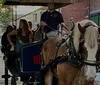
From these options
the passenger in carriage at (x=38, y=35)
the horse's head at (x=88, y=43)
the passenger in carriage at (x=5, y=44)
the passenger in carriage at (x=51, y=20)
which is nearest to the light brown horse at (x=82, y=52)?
the horse's head at (x=88, y=43)

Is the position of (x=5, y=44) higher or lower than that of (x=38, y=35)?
lower

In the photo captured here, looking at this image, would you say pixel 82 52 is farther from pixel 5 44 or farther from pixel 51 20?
pixel 5 44

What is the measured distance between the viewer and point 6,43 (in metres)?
10.5

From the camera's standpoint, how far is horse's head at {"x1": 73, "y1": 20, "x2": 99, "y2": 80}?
5922 millimetres

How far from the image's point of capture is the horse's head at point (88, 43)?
592cm

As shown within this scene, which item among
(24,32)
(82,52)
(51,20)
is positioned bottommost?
(82,52)

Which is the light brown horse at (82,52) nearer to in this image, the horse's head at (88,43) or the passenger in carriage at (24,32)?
the horse's head at (88,43)

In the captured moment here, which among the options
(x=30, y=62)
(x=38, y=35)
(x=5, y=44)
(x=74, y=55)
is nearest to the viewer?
(x=74, y=55)

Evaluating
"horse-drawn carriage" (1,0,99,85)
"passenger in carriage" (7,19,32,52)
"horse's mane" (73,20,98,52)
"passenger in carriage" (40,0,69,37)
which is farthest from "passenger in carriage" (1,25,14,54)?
"horse's mane" (73,20,98,52)

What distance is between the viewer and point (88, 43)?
5.99 m

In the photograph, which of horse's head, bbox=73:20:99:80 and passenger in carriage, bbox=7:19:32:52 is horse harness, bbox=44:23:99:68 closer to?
horse's head, bbox=73:20:99:80

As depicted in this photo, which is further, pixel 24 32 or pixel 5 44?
pixel 5 44

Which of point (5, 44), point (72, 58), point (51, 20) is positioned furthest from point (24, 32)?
point (72, 58)

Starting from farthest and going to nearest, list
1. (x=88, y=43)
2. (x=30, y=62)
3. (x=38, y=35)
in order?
(x=38, y=35), (x=30, y=62), (x=88, y=43)
